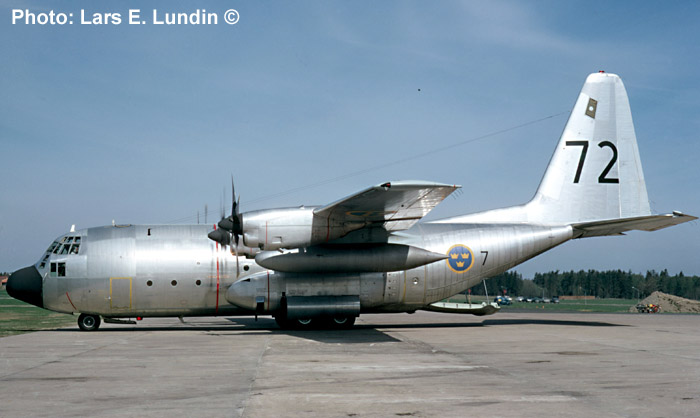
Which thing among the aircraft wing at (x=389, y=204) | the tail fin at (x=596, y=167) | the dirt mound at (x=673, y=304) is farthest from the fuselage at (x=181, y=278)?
the dirt mound at (x=673, y=304)

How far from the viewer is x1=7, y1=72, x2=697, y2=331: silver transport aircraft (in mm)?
18578

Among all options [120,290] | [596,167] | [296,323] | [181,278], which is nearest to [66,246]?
[120,290]

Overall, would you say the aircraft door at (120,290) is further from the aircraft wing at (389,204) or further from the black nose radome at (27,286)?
the aircraft wing at (389,204)

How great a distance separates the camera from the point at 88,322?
21.0 m

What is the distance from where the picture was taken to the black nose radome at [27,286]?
65.4 feet

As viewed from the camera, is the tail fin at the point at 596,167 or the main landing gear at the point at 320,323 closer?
the main landing gear at the point at 320,323

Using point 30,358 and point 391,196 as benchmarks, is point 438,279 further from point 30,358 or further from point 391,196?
point 30,358

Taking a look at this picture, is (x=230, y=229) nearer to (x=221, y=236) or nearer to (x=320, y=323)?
(x=221, y=236)

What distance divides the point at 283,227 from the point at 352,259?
9.42 feet

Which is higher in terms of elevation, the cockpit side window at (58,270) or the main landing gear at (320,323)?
the cockpit side window at (58,270)

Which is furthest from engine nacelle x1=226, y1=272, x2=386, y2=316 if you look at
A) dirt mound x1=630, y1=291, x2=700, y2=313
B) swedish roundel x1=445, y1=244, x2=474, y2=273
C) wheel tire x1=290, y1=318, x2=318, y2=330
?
dirt mound x1=630, y1=291, x2=700, y2=313

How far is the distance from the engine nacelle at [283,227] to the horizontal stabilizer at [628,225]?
10.1 m

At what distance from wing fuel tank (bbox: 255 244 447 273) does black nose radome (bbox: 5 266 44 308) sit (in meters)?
7.61

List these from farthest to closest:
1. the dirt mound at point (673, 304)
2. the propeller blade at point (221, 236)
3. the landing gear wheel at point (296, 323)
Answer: the dirt mound at point (673, 304)
the landing gear wheel at point (296, 323)
the propeller blade at point (221, 236)
